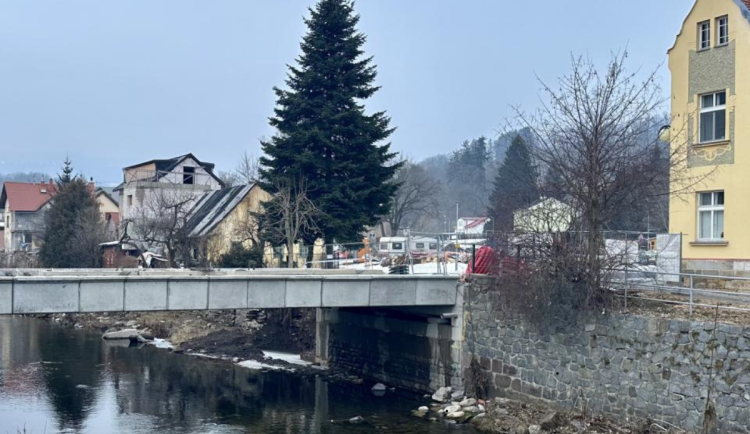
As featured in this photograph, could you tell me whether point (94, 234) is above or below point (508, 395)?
above

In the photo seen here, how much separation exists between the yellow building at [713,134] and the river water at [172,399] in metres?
10.1

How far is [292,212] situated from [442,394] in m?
14.9

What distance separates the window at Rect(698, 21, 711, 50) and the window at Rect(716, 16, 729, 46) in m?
0.33

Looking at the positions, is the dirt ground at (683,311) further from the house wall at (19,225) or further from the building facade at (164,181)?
the house wall at (19,225)

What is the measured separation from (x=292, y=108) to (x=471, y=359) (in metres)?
17.0

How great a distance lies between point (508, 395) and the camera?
944 inches

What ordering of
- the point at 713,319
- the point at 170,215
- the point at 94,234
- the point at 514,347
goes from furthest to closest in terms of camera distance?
the point at 94,234 < the point at 170,215 < the point at 514,347 < the point at 713,319

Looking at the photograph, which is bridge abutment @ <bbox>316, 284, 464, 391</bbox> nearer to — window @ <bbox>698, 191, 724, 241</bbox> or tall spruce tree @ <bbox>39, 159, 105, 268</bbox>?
window @ <bbox>698, 191, 724, 241</bbox>

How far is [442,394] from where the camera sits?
1002 inches

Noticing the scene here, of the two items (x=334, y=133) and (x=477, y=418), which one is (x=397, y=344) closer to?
(x=477, y=418)

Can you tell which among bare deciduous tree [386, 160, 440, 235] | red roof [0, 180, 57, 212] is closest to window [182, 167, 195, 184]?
bare deciduous tree [386, 160, 440, 235]

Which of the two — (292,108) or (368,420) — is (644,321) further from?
(292,108)

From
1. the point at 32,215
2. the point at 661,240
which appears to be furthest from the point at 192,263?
the point at 32,215

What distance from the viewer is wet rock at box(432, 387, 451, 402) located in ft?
83.1
